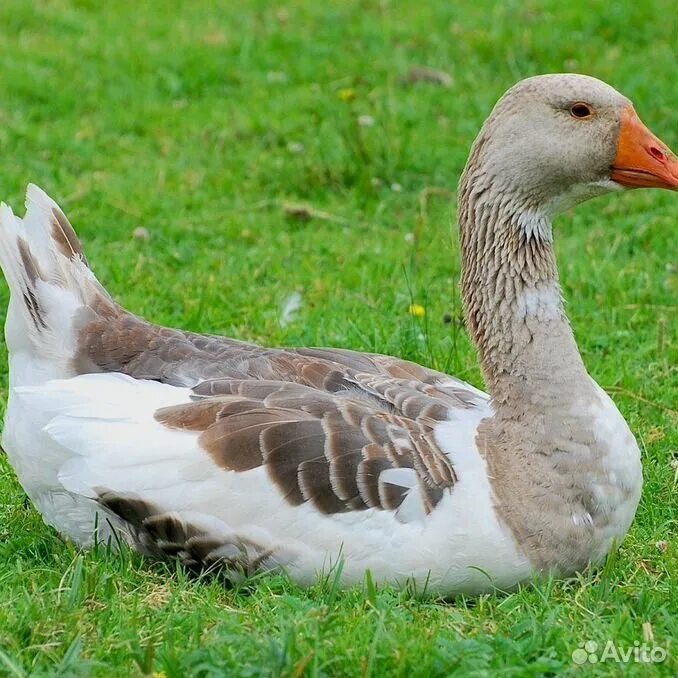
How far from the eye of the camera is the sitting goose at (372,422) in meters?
4.56

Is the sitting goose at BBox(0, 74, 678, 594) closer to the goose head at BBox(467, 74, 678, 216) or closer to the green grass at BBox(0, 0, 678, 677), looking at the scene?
the goose head at BBox(467, 74, 678, 216)

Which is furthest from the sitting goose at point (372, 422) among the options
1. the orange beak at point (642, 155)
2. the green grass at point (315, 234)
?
the green grass at point (315, 234)

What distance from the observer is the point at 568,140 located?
492cm

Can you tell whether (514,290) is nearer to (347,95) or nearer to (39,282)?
(39,282)

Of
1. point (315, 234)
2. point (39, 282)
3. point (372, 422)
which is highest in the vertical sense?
point (39, 282)

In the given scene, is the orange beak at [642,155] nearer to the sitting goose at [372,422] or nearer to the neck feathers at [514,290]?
the sitting goose at [372,422]

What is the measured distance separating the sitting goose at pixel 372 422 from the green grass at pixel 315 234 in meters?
0.16

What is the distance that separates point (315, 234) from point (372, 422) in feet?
12.5

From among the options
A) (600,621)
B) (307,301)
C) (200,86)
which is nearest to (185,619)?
(600,621)

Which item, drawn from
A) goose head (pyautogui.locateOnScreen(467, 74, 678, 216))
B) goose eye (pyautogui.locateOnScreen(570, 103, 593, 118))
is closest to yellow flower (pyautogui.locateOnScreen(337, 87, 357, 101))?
goose head (pyautogui.locateOnScreen(467, 74, 678, 216))

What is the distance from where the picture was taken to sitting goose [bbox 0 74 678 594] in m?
4.56

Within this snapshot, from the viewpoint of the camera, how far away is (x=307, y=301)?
24.5ft

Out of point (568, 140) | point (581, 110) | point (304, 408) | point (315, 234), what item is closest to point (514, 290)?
point (568, 140)

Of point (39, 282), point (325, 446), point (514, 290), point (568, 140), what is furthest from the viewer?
point (39, 282)
